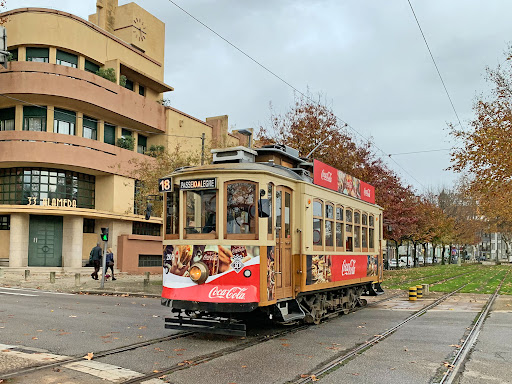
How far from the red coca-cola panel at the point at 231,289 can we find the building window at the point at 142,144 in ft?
104

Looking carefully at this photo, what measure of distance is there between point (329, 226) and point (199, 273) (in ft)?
13.4

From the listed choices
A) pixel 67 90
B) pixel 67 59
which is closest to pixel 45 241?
pixel 67 90

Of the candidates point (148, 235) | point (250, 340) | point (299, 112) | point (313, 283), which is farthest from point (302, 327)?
point (148, 235)

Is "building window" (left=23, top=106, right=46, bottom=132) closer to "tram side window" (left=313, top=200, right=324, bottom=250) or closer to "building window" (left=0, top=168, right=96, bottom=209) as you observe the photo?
"building window" (left=0, top=168, right=96, bottom=209)

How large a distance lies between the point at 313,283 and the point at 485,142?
1321cm

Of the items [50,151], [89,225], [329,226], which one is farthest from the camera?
[89,225]

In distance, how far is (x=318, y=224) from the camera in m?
11.3

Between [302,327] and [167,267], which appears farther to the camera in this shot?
[302,327]

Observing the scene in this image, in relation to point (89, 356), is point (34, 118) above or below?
above

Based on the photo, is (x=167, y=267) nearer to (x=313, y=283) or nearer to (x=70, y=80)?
(x=313, y=283)

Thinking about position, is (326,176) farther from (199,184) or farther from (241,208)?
(199,184)

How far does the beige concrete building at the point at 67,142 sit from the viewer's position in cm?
3086

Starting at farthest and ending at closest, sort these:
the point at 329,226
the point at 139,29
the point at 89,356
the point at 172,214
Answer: the point at 139,29 → the point at 329,226 → the point at 172,214 → the point at 89,356

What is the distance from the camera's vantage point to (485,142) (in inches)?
810
